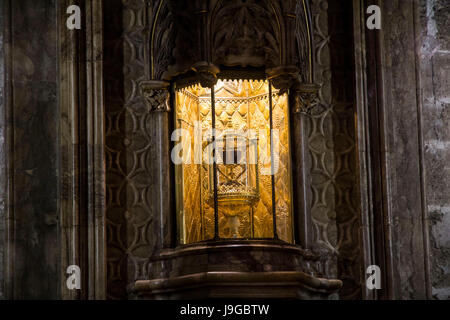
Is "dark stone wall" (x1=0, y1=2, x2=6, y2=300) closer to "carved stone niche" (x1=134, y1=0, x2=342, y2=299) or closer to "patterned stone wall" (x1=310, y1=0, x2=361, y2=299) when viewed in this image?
"carved stone niche" (x1=134, y1=0, x2=342, y2=299)

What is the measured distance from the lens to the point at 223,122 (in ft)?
27.2

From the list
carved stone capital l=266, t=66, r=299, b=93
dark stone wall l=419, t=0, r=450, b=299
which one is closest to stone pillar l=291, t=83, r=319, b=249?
carved stone capital l=266, t=66, r=299, b=93

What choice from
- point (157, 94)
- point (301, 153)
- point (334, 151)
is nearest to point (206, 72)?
point (157, 94)

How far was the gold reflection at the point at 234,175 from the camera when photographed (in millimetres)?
7973

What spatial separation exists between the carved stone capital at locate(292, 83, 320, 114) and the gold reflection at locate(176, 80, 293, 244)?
4.4 inches

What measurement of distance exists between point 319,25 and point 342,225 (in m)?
1.60

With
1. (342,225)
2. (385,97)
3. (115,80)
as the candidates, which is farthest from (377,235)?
(115,80)

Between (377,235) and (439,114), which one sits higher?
(439,114)

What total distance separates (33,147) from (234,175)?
156 centimetres

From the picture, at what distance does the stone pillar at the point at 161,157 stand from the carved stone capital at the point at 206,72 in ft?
1.26

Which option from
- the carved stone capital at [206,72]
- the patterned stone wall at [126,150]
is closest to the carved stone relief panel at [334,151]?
the carved stone capital at [206,72]

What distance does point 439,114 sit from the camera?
813 centimetres

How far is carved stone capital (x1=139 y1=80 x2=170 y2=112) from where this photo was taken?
796 cm
